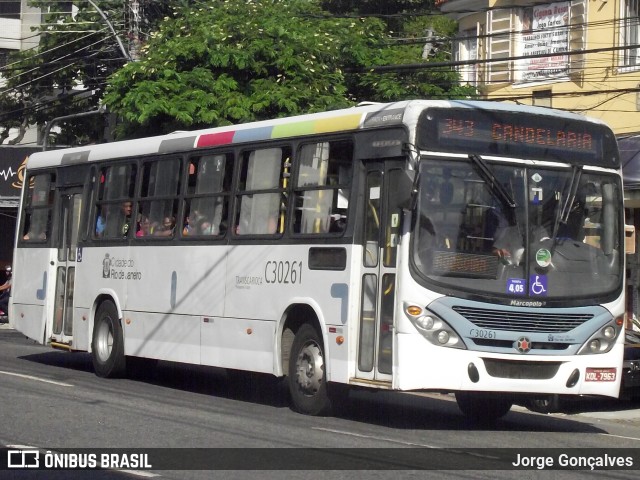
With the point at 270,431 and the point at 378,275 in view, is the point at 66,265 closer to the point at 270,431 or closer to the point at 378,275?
the point at 378,275

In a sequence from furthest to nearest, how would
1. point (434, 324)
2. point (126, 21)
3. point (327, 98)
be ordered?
point (126, 21) < point (327, 98) < point (434, 324)

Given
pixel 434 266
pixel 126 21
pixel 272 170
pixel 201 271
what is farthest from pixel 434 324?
pixel 126 21

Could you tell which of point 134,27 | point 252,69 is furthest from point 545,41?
point 134,27

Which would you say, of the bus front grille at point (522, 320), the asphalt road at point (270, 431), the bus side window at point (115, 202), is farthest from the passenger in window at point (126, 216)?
the bus front grille at point (522, 320)

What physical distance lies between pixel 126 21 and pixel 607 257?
20.1m

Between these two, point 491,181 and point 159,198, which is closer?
point 491,181

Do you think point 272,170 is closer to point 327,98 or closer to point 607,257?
point 607,257

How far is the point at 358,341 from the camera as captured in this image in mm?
12031

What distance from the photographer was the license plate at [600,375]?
1195 cm

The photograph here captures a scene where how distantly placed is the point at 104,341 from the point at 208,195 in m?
3.30

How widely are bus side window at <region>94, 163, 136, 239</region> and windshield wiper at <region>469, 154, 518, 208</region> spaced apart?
6.19m

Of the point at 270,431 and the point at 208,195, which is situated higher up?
the point at 208,195

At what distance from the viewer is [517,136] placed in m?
12.0

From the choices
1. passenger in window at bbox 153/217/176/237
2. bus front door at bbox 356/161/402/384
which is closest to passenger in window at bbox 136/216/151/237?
passenger in window at bbox 153/217/176/237
